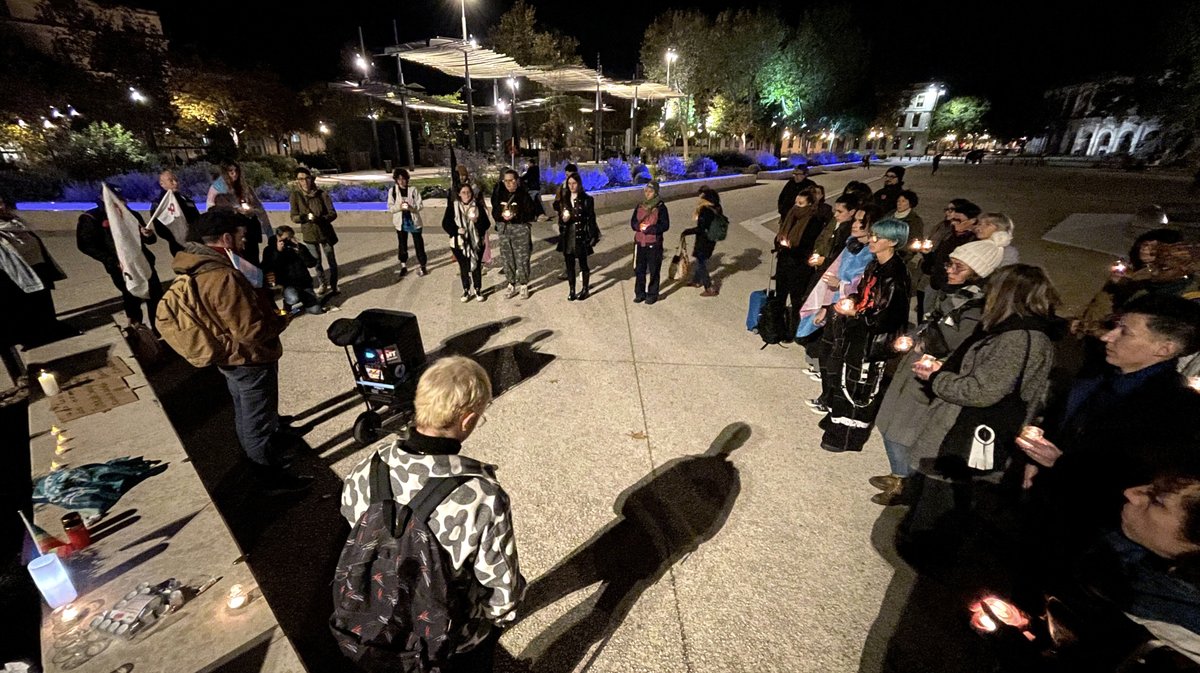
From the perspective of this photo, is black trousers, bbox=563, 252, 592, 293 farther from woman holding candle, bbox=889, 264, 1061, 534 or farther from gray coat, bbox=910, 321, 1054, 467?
gray coat, bbox=910, 321, 1054, 467

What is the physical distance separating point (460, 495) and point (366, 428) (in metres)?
3.05

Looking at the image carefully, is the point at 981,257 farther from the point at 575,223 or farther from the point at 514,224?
the point at 514,224

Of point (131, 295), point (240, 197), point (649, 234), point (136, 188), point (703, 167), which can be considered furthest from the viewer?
point (703, 167)

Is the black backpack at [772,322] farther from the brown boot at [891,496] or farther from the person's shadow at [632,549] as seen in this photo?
the brown boot at [891,496]

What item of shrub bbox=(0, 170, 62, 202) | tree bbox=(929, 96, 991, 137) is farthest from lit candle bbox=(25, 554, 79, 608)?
tree bbox=(929, 96, 991, 137)

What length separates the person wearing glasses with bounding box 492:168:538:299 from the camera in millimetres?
6816

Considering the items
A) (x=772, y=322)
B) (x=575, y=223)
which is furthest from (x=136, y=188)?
(x=772, y=322)

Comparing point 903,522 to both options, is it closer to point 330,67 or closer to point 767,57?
point 767,57

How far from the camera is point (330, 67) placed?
33625mm

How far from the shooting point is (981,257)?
341cm

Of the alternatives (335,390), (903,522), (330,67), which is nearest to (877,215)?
(903,522)

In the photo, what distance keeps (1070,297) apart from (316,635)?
1083cm

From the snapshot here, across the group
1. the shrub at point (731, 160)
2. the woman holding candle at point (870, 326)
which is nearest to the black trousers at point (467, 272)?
the woman holding candle at point (870, 326)

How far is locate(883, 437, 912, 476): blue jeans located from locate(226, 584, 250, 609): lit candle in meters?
3.96
